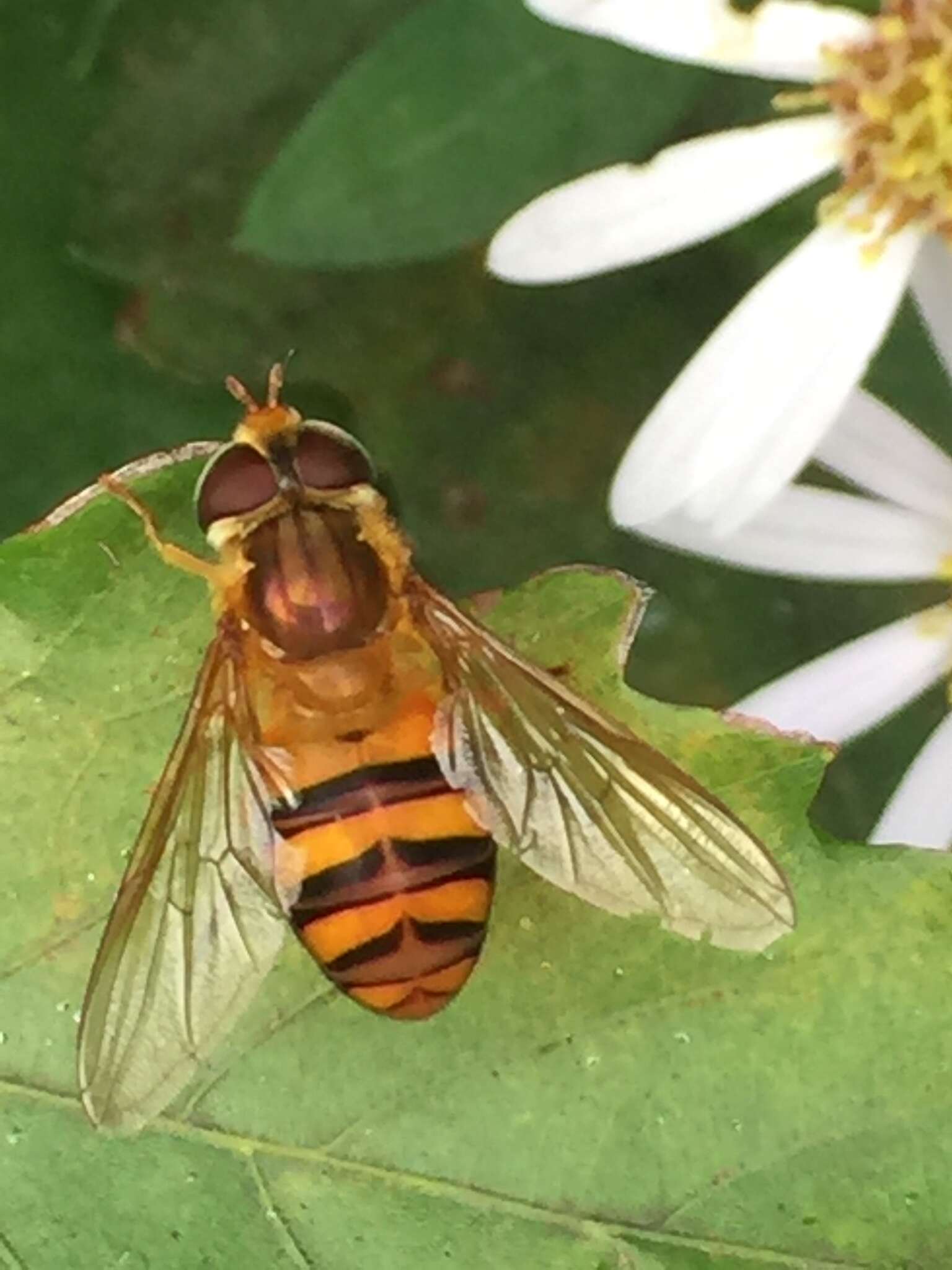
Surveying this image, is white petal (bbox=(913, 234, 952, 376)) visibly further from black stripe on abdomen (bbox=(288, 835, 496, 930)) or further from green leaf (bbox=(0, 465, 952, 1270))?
black stripe on abdomen (bbox=(288, 835, 496, 930))

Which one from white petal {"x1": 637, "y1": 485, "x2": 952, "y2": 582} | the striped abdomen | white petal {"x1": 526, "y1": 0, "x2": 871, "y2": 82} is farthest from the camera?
white petal {"x1": 637, "y1": 485, "x2": 952, "y2": 582}

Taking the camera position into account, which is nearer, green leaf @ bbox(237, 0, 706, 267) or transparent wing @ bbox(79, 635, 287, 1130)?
transparent wing @ bbox(79, 635, 287, 1130)

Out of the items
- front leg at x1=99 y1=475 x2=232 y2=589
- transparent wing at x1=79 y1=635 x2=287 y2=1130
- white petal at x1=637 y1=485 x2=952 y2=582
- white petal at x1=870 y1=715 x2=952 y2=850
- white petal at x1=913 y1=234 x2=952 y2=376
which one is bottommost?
white petal at x1=870 y1=715 x2=952 y2=850

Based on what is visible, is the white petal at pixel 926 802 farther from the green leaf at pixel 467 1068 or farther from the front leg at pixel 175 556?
the front leg at pixel 175 556

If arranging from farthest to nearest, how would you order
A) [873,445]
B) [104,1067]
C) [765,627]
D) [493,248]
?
[765,627] → [873,445] → [493,248] → [104,1067]

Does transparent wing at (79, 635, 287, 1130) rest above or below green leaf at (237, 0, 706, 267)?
below

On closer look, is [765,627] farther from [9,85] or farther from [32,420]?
[9,85]

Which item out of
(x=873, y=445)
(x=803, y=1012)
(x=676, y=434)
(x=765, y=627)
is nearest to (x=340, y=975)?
(x=803, y=1012)

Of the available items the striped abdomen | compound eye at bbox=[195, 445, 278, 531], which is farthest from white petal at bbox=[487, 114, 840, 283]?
the striped abdomen
